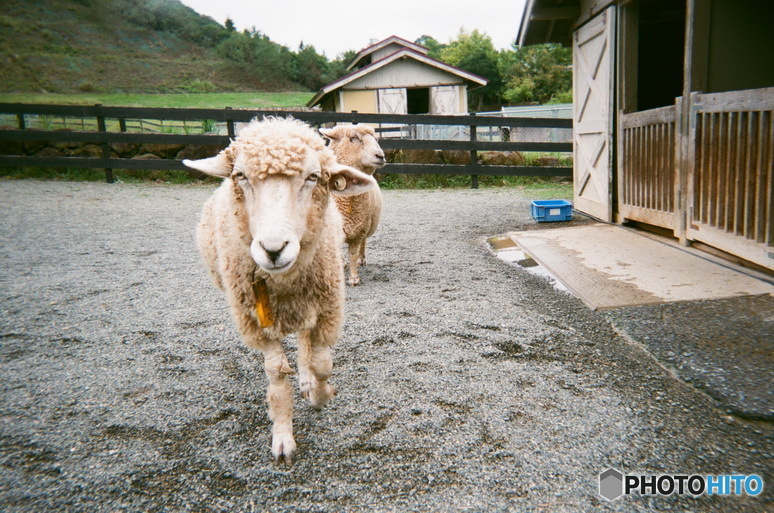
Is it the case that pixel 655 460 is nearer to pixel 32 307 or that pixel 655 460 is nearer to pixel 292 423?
pixel 292 423

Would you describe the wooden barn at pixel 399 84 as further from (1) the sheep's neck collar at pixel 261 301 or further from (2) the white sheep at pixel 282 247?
(1) the sheep's neck collar at pixel 261 301

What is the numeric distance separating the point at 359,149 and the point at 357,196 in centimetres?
58

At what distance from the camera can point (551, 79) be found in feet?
143

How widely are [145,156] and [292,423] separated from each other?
39.5 feet

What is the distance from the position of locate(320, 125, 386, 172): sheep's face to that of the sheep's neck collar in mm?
3002

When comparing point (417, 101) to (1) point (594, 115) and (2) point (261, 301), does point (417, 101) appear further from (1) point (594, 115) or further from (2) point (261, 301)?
(2) point (261, 301)

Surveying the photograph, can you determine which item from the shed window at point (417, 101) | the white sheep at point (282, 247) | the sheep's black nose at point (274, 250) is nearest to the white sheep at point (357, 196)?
the white sheep at point (282, 247)

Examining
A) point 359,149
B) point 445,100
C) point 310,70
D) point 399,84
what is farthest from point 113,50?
point 359,149

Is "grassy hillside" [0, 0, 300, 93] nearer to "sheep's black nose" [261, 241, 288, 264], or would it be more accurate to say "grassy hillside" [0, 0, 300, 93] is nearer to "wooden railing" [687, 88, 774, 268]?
"wooden railing" [687, 88, 774, 268]

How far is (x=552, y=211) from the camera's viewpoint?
293 inches

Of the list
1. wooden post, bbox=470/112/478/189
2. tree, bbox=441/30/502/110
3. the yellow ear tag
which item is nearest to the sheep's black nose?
the yellow ear tag

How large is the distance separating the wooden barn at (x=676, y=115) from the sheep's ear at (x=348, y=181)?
11.1ft

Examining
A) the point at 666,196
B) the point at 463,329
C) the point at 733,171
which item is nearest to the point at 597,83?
the point at 666,196

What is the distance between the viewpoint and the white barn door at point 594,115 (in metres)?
7.02
